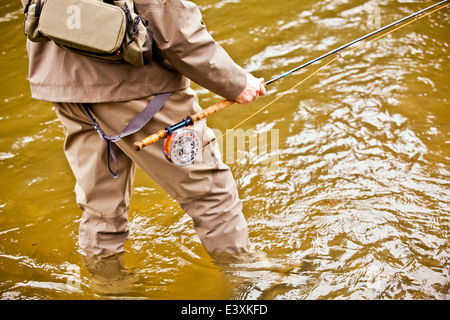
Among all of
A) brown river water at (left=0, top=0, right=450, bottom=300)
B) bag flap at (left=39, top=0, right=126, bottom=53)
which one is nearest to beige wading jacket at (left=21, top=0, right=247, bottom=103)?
bag flap at (left=39, top=0, right=126, bottom=53)

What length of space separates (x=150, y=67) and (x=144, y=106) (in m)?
0.16

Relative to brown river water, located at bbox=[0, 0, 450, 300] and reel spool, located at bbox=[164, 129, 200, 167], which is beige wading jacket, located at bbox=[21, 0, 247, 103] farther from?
brown river water, located at bbox=[0, 0, 450, 300]

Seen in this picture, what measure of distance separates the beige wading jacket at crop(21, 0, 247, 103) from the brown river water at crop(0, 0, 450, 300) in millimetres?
1022

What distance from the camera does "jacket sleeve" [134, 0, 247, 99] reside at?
183cm

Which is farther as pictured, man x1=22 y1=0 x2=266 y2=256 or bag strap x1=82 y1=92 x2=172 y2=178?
bag strap x1=82 y1=92 x2=172 y2=178

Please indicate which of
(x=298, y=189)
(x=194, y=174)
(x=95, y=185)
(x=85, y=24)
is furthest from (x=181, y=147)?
(x=298, y=189)

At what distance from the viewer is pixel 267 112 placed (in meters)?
4.04

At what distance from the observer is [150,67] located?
197 centimetres

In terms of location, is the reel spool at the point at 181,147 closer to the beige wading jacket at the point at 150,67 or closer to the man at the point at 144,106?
the man at the point at 144,106

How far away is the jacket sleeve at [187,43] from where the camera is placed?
5.99 ft

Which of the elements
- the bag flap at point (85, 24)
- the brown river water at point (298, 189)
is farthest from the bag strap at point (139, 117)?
the brown river water at point (298, 189)

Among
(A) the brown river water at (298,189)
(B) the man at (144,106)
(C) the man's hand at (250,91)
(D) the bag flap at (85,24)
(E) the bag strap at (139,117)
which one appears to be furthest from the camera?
(A) the brown river water at (298,189)

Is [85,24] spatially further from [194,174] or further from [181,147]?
[194,174]

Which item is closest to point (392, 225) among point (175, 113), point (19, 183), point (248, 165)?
point (248, 165)
